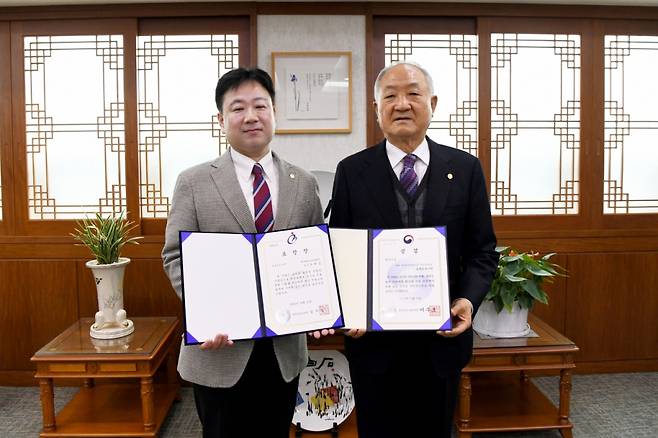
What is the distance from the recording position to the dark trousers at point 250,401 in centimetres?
154

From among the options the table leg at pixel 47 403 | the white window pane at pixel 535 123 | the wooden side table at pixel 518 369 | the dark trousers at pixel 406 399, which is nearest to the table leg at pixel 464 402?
the wooden side table at pixel 518 369

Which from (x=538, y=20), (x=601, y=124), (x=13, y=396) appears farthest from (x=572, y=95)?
(x=13, y=396)

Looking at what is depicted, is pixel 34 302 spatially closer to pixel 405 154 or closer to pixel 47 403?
pixel 47 403

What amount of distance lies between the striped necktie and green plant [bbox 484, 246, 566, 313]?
1.40m

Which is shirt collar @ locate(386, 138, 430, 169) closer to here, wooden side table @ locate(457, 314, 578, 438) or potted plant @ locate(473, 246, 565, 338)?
potted plant @ locate(473, 246, 565, 338)

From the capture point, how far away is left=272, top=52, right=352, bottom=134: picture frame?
3164 millimetres

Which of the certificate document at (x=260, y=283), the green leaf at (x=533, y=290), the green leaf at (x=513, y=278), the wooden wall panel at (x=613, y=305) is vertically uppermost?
the certificate document at (x=260, y=283)

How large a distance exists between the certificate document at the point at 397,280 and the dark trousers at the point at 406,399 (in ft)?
0.57

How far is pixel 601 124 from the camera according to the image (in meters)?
3.38

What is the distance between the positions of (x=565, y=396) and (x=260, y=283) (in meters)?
1.91

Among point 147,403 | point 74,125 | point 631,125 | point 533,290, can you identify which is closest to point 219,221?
point 147,403

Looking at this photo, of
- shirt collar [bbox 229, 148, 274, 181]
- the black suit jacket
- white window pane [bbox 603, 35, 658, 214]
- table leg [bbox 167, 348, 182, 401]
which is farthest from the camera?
white window pane [bbox 603, 35, 658, 214]

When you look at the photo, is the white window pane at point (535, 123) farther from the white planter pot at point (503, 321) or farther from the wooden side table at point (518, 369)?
the wooden side table at point (518, 369)

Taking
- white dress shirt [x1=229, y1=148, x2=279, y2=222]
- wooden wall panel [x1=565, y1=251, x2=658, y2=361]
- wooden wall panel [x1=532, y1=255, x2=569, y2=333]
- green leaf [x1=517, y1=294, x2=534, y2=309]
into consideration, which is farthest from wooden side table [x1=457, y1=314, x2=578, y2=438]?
white dress shirt [x1=229, y1=148, x2=279, y2=222]
